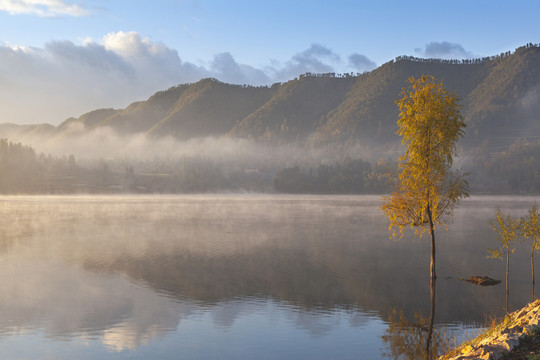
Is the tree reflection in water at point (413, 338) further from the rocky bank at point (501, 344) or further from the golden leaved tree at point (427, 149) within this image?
the golden leaved tree at point (427, 149)

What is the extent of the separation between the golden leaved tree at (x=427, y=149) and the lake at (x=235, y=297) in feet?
24.8

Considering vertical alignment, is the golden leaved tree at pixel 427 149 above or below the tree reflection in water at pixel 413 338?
above

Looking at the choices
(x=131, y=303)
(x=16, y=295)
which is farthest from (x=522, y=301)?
(x=16, y=295)

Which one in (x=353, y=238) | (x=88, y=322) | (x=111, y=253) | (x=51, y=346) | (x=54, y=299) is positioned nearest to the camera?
(x=51, y=346)

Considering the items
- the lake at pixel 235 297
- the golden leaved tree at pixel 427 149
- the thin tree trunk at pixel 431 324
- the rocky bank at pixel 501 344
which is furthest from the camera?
the golden leaved tree at pixel 427 149

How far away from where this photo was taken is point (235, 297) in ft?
130

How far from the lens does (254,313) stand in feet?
113

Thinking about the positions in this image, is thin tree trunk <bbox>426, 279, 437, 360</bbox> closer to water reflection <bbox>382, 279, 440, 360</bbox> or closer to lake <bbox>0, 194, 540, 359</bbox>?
water reflection <bbox>382, 279, 440, 360</bbox>

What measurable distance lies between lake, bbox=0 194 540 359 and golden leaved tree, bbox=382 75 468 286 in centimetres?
755

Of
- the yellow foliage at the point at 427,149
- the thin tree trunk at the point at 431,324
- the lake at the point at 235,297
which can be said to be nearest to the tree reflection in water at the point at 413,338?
the thin tree trunk at the point at 431,324

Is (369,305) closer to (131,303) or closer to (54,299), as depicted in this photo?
(131,303)

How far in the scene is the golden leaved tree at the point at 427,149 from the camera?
137 feet

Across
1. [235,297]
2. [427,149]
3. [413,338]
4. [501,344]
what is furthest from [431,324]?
[427,149]

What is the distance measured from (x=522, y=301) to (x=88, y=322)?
3229 cm
